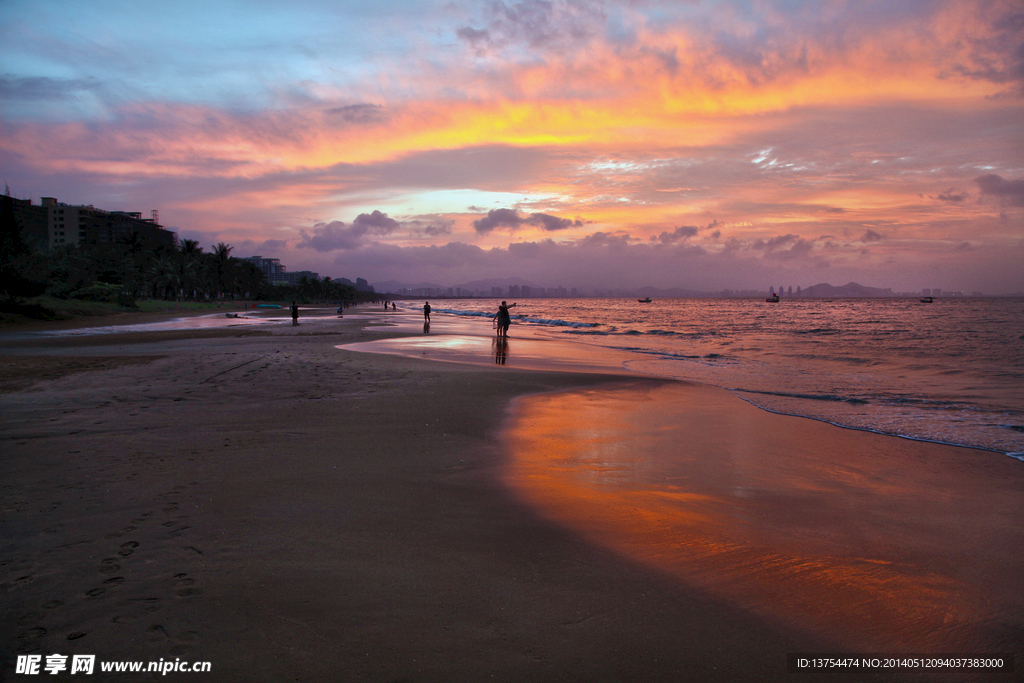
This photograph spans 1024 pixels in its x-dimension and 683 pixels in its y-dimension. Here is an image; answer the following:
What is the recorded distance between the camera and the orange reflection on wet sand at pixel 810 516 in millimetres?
3356

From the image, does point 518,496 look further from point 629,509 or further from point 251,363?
point 251,363

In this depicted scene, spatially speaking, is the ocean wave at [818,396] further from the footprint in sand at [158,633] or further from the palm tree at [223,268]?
the palm tree at [223,268]

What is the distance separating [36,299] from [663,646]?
6033cm

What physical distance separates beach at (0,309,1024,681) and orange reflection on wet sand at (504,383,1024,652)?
0.03m

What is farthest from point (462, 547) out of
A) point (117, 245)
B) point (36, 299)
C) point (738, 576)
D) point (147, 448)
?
point (117, 245)

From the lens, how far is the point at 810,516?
491 centimetres

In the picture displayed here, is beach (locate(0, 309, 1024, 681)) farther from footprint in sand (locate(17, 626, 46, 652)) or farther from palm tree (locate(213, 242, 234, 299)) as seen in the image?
palm tree (locate(213, 242, 234, 299))

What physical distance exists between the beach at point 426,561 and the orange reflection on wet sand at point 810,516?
0.11ft

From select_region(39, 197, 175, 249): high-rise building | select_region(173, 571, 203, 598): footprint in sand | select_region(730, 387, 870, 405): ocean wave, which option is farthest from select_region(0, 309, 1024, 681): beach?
select_region(39, 197, 175, 249): high-rise building

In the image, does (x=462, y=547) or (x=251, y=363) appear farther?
(x=251, y=363)

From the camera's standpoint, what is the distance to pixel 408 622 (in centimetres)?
299

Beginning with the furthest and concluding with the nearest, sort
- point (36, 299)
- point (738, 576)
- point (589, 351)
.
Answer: point (36, 299) → point (589, 351) → point (738, 576)

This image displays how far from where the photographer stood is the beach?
279 centimetres

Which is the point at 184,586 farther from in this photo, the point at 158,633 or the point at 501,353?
the point at 501,353
